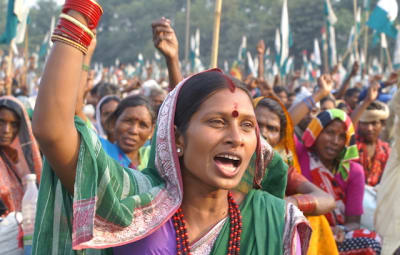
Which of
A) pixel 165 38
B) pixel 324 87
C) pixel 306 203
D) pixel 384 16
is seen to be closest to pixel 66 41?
pixel 165 38

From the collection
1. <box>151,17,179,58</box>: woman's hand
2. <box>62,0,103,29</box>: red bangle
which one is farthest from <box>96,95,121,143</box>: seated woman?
<box>62,0,103,29</box>: red bangle

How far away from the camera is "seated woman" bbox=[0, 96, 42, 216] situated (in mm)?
3854

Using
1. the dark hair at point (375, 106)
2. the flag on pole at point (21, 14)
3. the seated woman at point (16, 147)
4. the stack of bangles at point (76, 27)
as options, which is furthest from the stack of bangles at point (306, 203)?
the flag on pole at point (21, 14)

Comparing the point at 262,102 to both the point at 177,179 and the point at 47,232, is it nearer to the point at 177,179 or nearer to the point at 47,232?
the point at 177,179

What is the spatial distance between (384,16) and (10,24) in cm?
718

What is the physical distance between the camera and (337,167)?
4258mm

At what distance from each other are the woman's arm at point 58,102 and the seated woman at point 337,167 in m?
2.85

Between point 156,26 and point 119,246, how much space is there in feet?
4.45

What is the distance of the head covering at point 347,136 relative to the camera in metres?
4.23

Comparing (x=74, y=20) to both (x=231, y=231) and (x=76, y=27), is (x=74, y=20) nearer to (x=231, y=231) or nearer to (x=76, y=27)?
(x=76, y=27)

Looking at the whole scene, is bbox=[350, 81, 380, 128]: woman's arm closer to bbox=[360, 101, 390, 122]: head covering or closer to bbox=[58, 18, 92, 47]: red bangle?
bbox=[360, 101, 390, 122]: head covering

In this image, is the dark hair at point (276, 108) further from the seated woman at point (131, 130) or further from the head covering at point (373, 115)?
the head covering at point (373, 115)

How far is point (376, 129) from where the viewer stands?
5.64 metres

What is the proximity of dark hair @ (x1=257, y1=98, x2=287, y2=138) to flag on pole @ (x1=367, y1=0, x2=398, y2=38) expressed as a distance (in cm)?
800
